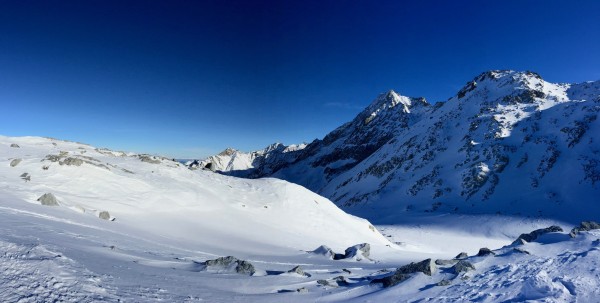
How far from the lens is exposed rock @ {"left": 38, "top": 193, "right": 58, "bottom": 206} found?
16922 mm

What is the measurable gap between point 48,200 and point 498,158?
7392 cm

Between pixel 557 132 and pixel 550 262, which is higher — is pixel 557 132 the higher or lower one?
the higher one

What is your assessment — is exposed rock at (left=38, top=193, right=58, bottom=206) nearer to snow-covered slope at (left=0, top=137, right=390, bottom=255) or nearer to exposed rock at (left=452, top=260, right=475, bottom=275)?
snow-covered slope at (left=0, top=137, right=390, bottom=255)

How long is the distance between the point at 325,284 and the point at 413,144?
9107 cm

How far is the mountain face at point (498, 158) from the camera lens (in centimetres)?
5675

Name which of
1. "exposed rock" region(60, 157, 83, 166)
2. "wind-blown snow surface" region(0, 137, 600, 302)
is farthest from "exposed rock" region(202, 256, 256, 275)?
"exposed rock" region(60, 157, 83, 166)

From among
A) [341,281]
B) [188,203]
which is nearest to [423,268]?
[341,281]

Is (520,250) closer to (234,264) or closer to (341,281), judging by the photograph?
(341,281)

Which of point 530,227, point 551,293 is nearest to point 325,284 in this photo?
point 551,293

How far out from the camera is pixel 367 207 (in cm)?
7850

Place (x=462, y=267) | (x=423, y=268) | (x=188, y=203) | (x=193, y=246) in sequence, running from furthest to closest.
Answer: (x=188, y=203), (x=193, y=246), (x=423, y=268), (x=462, y=267)

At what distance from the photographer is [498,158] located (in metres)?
68.6

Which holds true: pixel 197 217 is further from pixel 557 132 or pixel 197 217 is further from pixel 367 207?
pixel 557 132

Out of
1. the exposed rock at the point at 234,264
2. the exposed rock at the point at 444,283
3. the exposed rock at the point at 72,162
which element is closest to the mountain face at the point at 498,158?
the exposed rock at the point at 444,283
